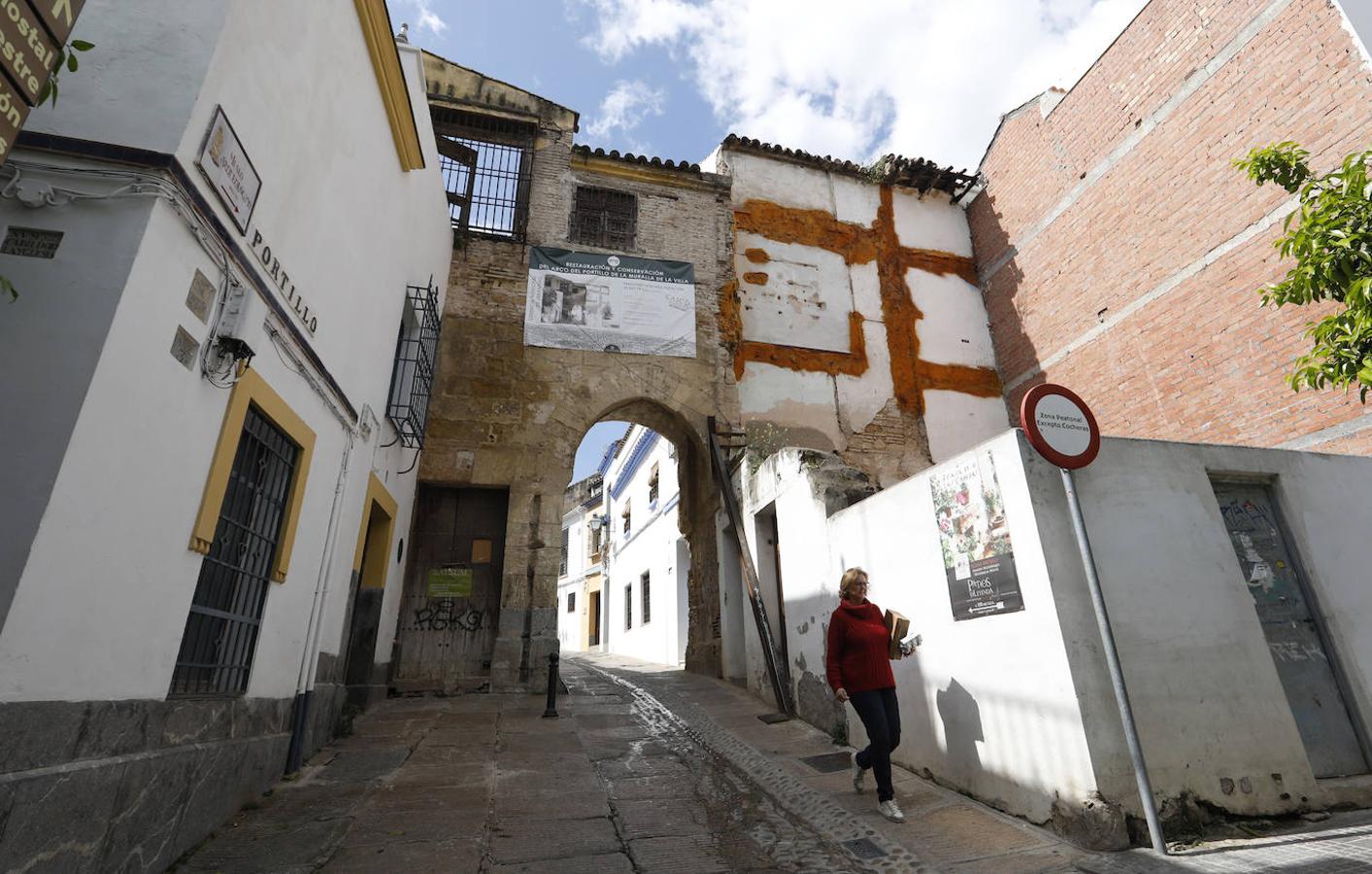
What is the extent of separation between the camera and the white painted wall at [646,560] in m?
14.6

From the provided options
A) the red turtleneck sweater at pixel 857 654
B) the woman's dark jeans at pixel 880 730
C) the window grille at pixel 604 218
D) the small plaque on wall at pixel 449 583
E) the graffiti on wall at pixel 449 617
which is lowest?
the woman's dark jeans at pixel 880 730

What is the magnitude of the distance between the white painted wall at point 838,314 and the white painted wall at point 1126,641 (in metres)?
6.09

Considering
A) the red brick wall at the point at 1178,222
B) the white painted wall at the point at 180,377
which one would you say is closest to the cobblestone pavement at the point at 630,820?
the white painted wall at the point at 180,377

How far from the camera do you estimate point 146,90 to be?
3189mm

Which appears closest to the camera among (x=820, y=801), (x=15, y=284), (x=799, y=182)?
(x=15, y=284)

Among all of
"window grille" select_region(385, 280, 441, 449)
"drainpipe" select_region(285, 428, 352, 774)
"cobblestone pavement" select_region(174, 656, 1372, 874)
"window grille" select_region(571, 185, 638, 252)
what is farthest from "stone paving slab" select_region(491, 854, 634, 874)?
"window grille" select_region(571, 185, 638, 252)

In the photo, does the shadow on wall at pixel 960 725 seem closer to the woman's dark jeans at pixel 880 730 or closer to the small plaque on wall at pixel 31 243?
the woman's dark jeans at pixel 880 730

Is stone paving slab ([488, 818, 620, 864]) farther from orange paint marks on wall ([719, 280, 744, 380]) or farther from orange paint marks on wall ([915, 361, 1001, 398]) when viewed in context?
orange paint marks on wall ([915, 361, 1001, 398])

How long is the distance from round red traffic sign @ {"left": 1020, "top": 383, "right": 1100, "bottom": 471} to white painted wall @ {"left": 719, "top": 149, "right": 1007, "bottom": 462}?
679 centimetres

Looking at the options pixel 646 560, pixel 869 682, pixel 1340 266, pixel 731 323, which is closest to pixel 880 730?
pixel 869 682

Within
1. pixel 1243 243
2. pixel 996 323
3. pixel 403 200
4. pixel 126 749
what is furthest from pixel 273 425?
pixel 996 323

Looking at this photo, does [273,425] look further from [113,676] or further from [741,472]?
[741,472]

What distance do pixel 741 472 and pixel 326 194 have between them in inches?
214

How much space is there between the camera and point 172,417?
3178mm
